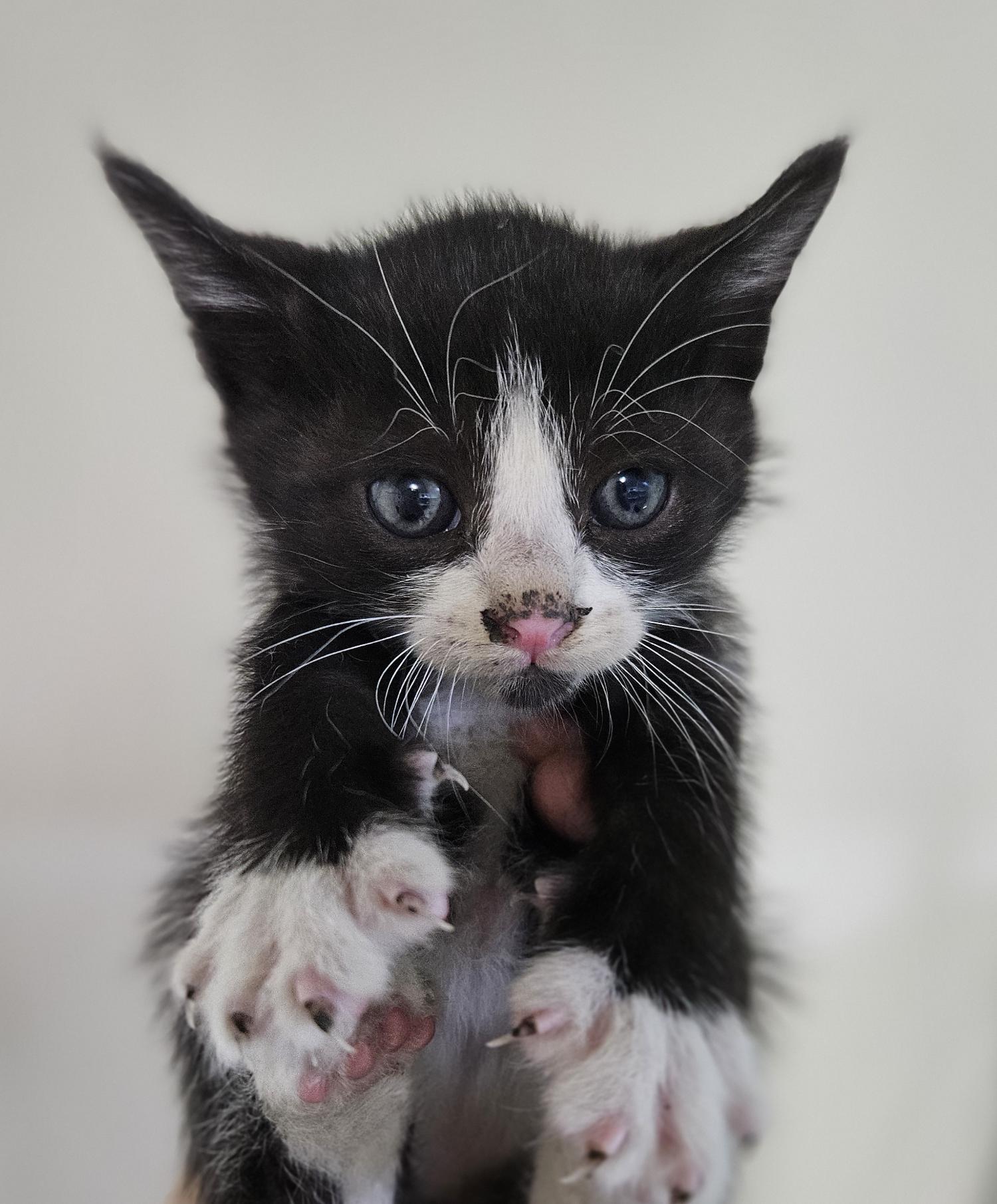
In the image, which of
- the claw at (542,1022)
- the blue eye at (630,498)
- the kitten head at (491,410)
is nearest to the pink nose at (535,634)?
the kitten head at (491,410)

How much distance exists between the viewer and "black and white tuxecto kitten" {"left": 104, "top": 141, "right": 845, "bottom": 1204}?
0.66 meters

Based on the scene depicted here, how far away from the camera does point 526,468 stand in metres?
0.74

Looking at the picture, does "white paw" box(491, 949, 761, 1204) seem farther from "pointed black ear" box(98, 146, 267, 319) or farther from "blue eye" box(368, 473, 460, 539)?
"pointed black ear" box(98, 146, 267, 319)

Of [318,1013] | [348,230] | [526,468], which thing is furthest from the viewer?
[348,230]

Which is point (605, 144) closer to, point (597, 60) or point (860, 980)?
point (597, 60)

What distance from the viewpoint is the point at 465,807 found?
2.55 feet

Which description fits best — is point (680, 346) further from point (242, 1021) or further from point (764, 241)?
point (242, 1021)

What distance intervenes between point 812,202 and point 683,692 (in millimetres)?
405

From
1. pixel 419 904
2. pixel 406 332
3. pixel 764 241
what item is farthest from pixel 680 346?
pixel 419 904

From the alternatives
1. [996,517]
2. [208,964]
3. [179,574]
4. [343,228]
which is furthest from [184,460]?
[996,517]

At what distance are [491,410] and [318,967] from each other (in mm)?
400

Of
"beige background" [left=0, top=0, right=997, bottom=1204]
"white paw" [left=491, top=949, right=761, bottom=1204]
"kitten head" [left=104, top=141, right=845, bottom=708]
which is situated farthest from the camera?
"beige background" [left=0, top=0, right=997, bottom=1204]

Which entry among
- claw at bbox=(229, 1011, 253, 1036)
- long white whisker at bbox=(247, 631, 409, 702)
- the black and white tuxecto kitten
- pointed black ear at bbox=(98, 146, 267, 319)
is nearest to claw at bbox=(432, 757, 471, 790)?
the black and white tuxecto kitten

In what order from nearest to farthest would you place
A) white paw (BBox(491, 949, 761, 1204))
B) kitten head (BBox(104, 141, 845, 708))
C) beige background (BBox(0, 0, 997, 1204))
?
white paw (BBox(491, 949, 761, 1204))
kitten head (BBox(104, 141, 845, 708))
beige background (BBox(0, 0, 997, 1204))
